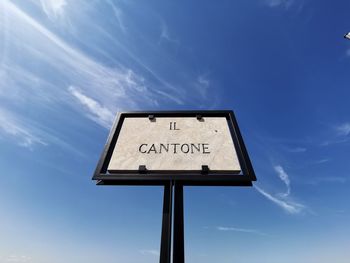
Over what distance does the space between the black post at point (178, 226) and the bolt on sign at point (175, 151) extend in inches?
7.2

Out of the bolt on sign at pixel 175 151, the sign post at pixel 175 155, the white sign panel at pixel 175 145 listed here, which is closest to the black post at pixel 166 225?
the sign post at pixel 175 155

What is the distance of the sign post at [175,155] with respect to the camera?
2.87 meters

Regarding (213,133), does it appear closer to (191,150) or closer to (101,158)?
(191,150)

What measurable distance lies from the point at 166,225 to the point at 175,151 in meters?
1.10

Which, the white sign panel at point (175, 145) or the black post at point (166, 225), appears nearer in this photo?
the black post at point (166, 225)

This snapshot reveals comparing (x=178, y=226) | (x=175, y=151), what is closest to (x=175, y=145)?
(x=175, y=151)

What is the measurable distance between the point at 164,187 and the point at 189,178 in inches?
16.4

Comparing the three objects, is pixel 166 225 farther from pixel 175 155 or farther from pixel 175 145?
pixel 175 145

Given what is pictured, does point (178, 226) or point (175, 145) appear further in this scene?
point (175, 145)

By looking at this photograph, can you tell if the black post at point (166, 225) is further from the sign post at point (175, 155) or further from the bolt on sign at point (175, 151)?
the bolt on sign at point (175, 151)

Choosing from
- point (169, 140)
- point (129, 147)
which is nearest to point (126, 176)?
point (129, 147)

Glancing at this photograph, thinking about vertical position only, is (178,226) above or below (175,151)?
below

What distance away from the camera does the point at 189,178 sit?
288 cm

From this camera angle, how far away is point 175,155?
3.17 metres
